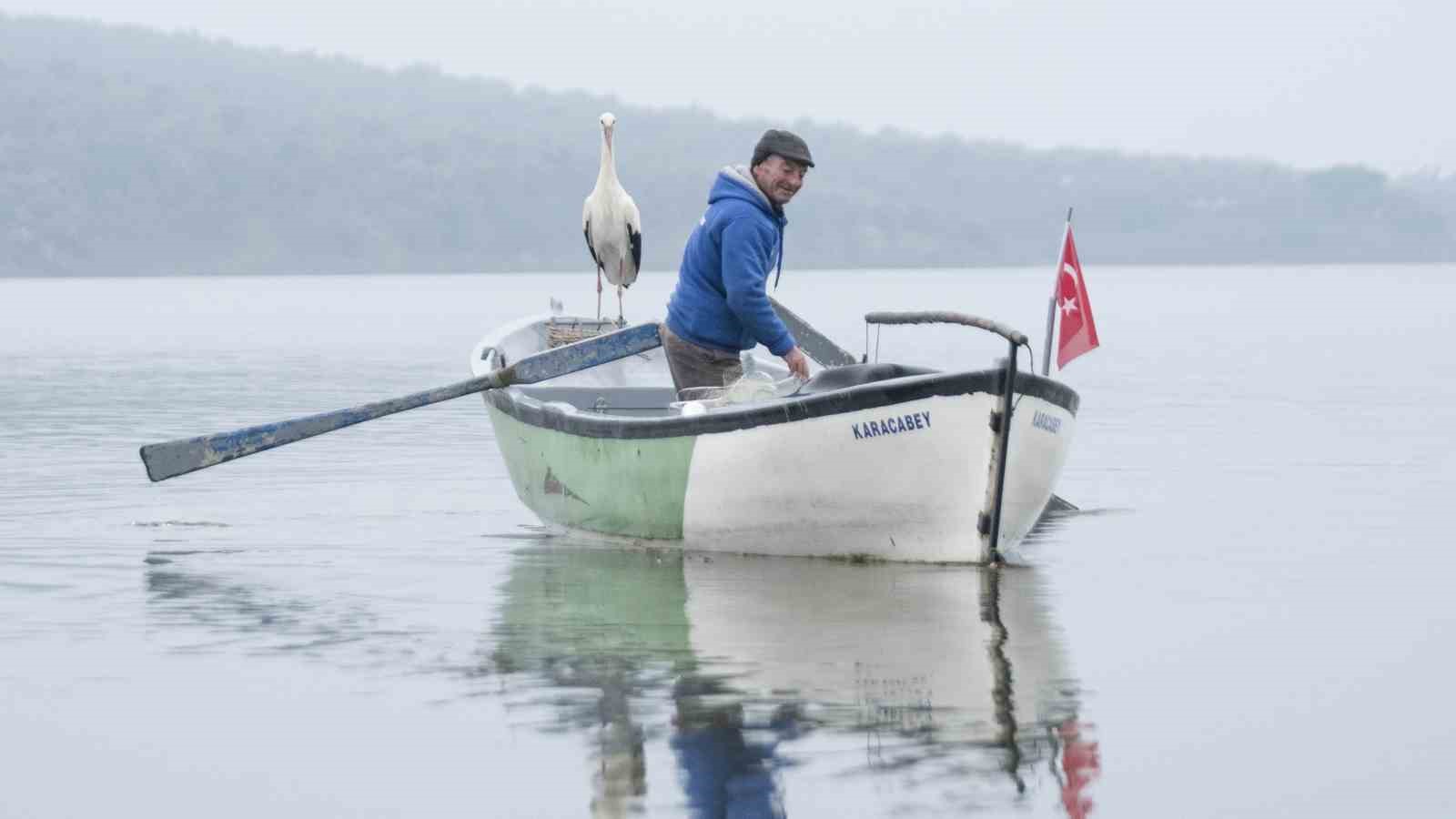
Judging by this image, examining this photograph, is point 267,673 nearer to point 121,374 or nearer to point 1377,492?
point 1377,492

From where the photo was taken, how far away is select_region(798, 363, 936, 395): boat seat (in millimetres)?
12469

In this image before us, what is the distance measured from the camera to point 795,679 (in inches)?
380

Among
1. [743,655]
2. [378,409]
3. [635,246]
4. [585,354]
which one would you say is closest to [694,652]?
[743,655]

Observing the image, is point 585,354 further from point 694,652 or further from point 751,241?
point 694,652

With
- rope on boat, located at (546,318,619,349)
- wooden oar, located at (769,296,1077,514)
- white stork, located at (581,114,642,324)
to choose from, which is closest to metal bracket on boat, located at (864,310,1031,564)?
wooden oar, located at (769,296,1077,514)

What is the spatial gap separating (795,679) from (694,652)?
3.03 feet

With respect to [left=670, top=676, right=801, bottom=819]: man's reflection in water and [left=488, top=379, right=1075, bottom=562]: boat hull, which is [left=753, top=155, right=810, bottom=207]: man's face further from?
[left=670, top=676, right=801, bottom=819]: man's reflection in water

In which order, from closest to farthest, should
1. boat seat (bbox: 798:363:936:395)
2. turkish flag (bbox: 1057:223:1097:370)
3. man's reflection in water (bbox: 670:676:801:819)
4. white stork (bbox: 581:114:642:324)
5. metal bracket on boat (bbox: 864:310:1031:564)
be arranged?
man's reflection in water (bbox: 670:676:801:819) → metal bracket on boat (bbox: 864:310:1031:564) → boat seat (bbox: 798:363:936:395) → turkish flag (bbox: 1057:223:1097:370) → white stork (bbox: 581:114:642:324)

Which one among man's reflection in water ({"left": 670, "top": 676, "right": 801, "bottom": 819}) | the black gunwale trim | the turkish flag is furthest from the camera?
the turkish flag

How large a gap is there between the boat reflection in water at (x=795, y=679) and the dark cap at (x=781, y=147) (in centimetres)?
226

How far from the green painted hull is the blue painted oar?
0.44 meters

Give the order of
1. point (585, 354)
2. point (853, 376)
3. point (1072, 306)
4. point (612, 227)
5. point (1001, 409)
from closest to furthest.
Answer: point (1001, 409) < point (853, 376) < point (585, 354) < point (1072, 306) < point (612, 227)

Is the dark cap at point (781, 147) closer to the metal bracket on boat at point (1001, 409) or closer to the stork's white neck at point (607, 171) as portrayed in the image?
the metal bracket on boat at point (1001, 409)

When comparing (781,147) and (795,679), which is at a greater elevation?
(781,147)
